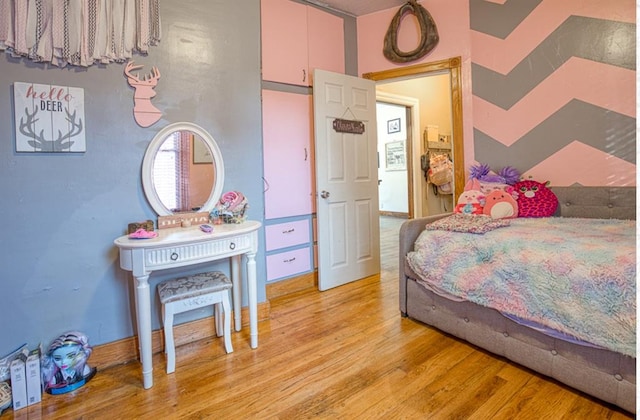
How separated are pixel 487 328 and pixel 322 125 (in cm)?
198

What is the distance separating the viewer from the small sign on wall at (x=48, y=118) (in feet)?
5.45

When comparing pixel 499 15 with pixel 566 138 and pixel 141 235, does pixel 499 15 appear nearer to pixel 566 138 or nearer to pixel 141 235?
pixel 566 138

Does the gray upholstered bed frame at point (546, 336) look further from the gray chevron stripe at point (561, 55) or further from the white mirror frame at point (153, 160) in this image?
the white mirror frame at point (153, 160)

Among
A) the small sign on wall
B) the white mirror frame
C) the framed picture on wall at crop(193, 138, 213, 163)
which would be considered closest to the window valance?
the small sign on wall

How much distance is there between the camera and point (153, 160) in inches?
79.9

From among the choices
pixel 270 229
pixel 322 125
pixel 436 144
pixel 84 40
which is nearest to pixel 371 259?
pixel 270 229

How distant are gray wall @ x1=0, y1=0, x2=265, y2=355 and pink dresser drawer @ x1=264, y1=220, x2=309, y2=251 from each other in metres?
0.69

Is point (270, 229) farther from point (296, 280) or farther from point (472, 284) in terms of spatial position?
point (472, 284)

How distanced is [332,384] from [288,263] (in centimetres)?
141

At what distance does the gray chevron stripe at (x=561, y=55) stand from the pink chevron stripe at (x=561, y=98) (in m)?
0.04

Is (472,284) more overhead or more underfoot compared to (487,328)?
more overhead

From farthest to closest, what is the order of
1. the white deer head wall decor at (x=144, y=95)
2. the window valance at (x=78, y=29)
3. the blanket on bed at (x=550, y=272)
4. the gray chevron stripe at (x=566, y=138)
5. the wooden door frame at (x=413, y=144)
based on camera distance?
1. the wooden door frame at (x=413, y=144)
2. the gray chevron stripe at (x=566, y=138)
3. the white deer head wall decor at (x=144, y=95)
4. the window valance at (x=78, y=29)
5. the blanket on bed at (x=550, y=272)

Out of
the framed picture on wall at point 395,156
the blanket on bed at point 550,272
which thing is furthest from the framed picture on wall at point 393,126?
the blanket on bed at point 550,272

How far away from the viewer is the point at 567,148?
2455mm
